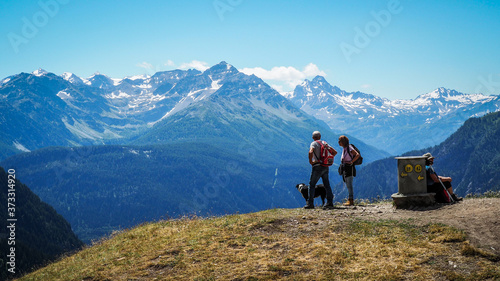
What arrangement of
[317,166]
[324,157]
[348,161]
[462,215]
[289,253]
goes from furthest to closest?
[348,161] < [317,166] < [324,157] < [462,215] < [289,253]

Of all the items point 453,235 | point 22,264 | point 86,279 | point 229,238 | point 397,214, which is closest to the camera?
point 453,235

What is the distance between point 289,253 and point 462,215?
23.0ft

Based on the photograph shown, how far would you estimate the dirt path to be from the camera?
1106cm

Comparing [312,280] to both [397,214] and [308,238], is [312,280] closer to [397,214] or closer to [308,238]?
[308,238]

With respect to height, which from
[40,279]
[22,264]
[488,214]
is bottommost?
[22,264]

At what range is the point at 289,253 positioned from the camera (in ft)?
39.1

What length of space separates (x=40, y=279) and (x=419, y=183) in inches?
664

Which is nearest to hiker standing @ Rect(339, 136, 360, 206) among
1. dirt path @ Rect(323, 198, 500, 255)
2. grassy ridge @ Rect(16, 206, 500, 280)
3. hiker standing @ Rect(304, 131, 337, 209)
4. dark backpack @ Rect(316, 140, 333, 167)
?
hiker standing @ Rect(304, 131, 337, 209)

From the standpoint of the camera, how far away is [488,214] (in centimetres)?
1261

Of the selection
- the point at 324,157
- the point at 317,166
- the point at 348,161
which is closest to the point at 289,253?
the point at 317,166

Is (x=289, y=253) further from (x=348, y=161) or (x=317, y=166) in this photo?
(x=348, y=161)

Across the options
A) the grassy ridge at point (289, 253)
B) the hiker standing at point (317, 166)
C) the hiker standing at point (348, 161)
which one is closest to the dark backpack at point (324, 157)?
the hiker standing at point (317, 166)

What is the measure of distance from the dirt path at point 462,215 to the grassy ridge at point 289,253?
53cm

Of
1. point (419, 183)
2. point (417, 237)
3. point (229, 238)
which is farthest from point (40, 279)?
point (419, 183)
